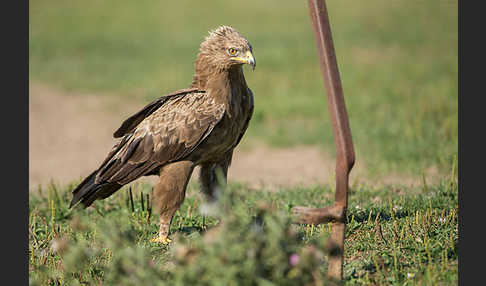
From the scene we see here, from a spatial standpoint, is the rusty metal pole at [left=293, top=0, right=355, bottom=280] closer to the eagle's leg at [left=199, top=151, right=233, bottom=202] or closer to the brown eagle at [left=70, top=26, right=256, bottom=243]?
the brown eagle at [left=70, top=26, right=256, bottom=243]

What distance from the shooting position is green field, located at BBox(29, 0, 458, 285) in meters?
3.14

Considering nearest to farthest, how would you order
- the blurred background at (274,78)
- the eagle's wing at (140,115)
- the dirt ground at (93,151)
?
the eagle's wing at (140,115) → the dirt ground at (93,151) → the blurred background at (274,78)

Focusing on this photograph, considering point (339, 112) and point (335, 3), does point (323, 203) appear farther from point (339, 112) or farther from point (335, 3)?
point (335, 3)

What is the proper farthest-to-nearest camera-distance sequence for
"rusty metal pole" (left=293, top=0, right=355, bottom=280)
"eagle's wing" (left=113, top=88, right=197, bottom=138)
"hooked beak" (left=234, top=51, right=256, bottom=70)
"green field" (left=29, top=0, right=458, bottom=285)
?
"eagle's wing" (left=113, top=88, right=197, bottom=138), "hooked beak" (left=234, top=51, right=256, bottom=70), "rusty metal pole" (left=293, top=0, right=355, bottom=280), "green field" (left=29, top=0, right=458, bottom=285)

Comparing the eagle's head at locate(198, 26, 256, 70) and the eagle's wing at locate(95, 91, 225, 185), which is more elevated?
the eagle's head at locate(198, 26, 256, 70)

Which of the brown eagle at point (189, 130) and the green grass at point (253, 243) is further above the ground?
the brown eagle at point (189, 130)

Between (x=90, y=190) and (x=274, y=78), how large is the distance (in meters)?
8.68

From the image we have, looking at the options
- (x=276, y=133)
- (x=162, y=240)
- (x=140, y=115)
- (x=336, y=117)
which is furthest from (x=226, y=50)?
(x=276, y=133)

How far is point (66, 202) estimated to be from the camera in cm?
654

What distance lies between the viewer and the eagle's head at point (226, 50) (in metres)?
4.75

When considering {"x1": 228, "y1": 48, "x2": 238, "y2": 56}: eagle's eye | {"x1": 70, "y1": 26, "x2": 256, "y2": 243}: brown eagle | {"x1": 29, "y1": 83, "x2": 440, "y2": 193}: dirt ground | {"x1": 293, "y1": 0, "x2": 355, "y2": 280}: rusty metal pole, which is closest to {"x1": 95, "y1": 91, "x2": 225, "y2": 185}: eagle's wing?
{"x1": 70, "y1": 26, "x2": 256, "y2": 243}: brown eagle

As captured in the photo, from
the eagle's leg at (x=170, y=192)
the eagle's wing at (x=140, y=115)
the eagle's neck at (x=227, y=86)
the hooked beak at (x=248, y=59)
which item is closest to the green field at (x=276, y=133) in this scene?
the eagle's leg at (x=170, y=192)

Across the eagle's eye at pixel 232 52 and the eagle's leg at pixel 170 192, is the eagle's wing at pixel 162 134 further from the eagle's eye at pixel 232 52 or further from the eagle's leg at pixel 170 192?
the eagle's eye at pixel 232 52

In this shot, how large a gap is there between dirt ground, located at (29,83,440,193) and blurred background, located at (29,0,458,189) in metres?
0.03
